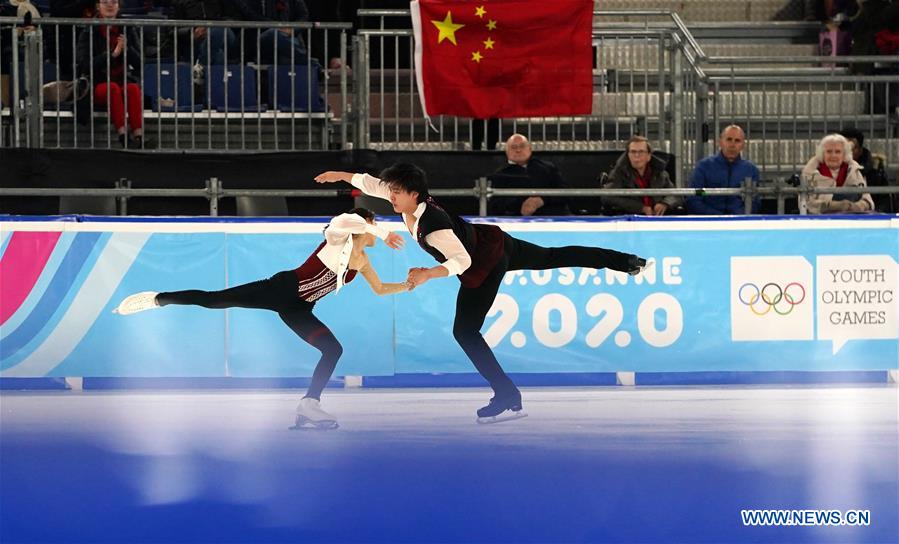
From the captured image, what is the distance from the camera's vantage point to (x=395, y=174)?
880 cm

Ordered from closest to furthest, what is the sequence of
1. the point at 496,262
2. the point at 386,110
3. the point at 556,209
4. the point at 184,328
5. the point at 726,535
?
1. the point at 726,535
2. the point at 496,262
3. the point at 184,328
4. the point at 556,209
5. the point at 386,110

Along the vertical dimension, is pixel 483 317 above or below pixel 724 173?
below

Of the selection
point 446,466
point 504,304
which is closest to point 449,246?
point 446,466

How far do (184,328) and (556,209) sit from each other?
3.33 metres

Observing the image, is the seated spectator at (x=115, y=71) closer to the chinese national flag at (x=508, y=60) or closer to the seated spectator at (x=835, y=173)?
the chinese national flag at (x=508, y=60)

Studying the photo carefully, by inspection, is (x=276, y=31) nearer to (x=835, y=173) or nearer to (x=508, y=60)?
(x=508, y=60)

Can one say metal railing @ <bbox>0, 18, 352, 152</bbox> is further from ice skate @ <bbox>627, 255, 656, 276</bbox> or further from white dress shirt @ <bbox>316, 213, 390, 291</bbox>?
ice skate @ <bbox>627, 255, 656, 276</bbox>

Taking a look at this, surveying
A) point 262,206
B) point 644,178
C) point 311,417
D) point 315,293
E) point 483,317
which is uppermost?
point 644,178

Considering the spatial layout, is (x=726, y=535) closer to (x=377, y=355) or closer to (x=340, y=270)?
(x=340, y=270)

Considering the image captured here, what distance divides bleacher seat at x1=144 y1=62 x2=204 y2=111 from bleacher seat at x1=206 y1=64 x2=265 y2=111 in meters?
0.19

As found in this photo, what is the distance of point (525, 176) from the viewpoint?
11.5 metres

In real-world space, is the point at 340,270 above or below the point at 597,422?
above

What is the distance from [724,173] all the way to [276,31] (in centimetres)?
425

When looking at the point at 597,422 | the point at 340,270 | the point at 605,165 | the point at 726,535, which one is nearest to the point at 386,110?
the point at 605,165
